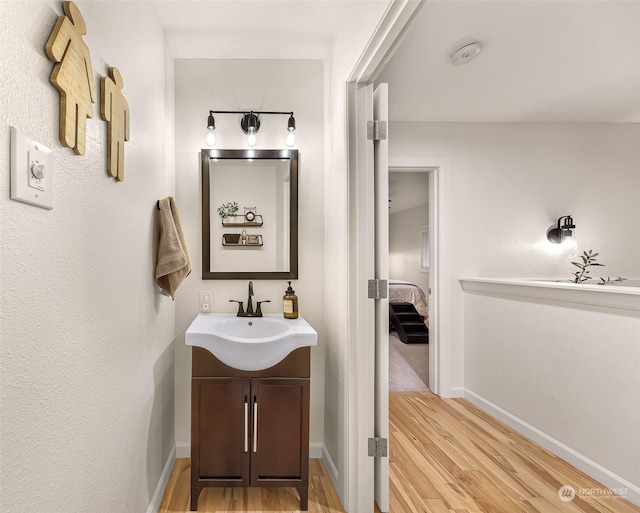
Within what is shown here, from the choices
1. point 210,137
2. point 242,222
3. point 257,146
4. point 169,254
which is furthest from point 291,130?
point 169,254

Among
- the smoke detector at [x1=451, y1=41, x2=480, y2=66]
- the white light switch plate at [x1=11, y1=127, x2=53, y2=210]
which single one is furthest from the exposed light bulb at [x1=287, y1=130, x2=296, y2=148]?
the white light switch plate at [x1=11, y1=127, x2=53, y2=210]

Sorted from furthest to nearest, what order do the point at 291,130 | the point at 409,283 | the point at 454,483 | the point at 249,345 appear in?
the point at 409,283, the point at 291,130, the point at 454,483, the point at 249,345

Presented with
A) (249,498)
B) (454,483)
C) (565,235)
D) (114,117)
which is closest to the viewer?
(114,117)

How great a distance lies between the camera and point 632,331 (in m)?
1.90

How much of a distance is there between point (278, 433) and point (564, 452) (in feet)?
6.09

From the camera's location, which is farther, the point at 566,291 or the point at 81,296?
the point at 566,291

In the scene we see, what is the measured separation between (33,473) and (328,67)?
2260 millimetres

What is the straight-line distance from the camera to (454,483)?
2.01 meters

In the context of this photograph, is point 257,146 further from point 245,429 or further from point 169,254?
point 245,429

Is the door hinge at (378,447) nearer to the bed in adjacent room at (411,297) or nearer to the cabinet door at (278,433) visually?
the cabinet door at (278,433)

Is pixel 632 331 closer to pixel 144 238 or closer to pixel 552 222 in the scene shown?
pixel 552 222

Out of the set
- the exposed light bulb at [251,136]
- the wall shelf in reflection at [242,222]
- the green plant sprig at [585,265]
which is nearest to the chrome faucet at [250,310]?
the wall shelf in reflection at [242,222]

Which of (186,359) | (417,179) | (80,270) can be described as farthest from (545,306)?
(417,179)

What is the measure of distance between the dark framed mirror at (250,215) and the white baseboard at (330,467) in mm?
1094
